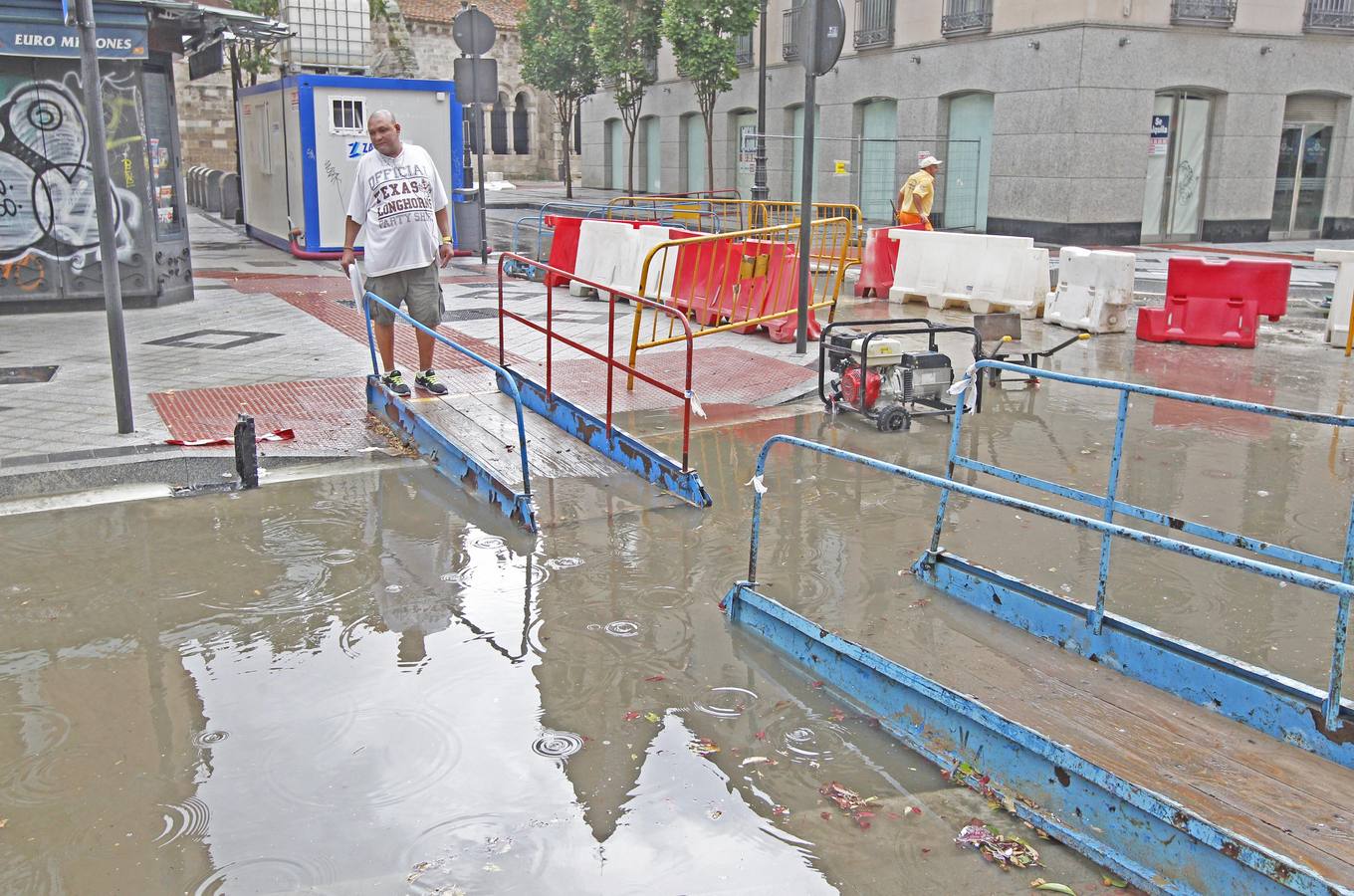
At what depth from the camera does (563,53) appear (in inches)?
1642

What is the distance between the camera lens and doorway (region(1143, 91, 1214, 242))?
2430cm

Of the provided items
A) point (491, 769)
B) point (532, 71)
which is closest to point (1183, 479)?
point (491, 769)

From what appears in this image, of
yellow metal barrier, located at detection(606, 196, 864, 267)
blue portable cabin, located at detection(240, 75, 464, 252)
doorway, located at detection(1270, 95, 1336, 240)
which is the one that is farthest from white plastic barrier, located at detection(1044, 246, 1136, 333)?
doorway, located at detection(1270, 95, 1336, 240)

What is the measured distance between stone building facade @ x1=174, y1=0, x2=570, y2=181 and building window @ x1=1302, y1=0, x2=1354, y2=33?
63.5 ft

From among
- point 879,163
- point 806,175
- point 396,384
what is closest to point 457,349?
point 396,384

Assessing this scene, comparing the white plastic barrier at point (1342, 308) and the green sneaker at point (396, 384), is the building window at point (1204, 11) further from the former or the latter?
the green sneaker at point (396, 384)

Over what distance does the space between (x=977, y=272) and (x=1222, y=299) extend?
9.60 ft

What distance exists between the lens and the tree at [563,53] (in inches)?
1641

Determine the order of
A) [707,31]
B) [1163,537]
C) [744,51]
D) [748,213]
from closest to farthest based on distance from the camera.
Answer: [1163,537], [748,213], [707,31], [744,51]

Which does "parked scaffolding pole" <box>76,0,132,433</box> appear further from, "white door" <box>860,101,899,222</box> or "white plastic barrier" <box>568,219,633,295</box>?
"white door" <box>860,101,899,222</box>

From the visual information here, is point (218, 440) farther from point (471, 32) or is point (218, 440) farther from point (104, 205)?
point (471, 32)

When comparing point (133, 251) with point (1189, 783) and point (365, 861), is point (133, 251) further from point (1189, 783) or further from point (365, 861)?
point (1189, 783)

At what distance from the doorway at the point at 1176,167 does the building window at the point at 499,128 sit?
38432 millimetres

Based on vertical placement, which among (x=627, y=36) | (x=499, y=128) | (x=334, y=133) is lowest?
(x=334, y=133)
